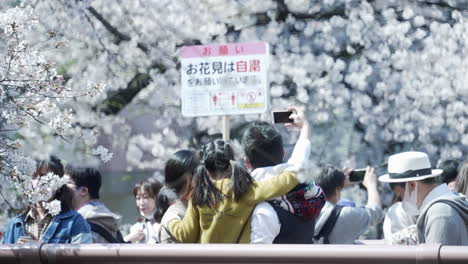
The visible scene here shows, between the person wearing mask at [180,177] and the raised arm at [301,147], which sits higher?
the raised arm at [301,147]

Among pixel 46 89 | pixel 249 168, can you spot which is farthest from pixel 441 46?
pixel 46 89

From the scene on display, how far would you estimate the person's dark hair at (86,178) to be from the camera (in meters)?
4.31

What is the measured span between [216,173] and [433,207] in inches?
Answer: 38.8

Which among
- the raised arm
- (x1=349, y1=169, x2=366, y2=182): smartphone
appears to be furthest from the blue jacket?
(x1=349, y1=169, x2=366, y2=182): smartphone

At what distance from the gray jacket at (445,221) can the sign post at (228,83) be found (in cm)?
272

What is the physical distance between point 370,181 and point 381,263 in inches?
87.7

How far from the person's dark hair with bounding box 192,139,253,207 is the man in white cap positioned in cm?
78

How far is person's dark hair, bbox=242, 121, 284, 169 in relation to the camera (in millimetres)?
3730

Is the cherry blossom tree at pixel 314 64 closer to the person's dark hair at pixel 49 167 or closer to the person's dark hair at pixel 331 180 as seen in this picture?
the person's dark hair at pixel 331 180

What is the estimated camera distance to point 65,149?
21.5 ft

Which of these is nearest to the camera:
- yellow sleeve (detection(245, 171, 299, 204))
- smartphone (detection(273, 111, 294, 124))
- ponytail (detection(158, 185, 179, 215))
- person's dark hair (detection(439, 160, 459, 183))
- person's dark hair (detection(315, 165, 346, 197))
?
yellow sleeve (detection(245, 171, 299, 204))

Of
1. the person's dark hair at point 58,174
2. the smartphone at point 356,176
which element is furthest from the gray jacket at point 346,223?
the person's dark hair at point 58,174

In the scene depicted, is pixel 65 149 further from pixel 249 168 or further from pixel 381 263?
pixel 381 263

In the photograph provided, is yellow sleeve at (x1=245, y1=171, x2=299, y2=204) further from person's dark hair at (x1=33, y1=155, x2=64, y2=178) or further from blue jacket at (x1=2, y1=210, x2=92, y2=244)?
person's dark hair at (x1=33, y1=155, x2=64, y2=178)
